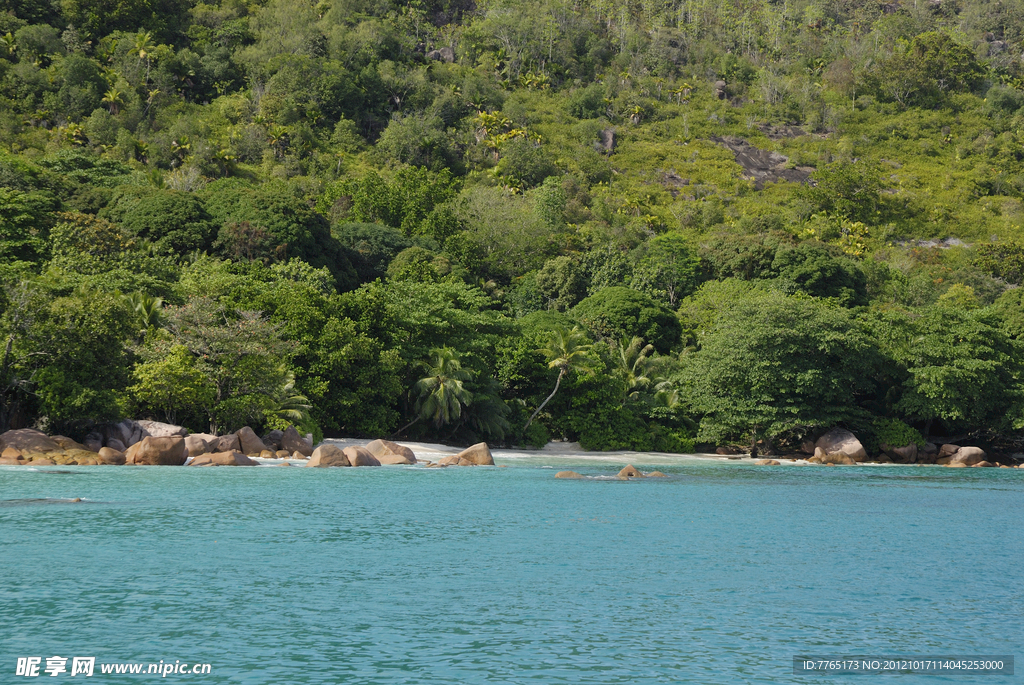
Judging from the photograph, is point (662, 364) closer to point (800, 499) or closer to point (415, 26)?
point (800, 499)

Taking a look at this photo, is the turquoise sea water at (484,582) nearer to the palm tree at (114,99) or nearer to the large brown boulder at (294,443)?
the large brown boulder at (294,443)

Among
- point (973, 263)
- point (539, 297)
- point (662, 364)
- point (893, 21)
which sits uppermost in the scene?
point (893, 21)

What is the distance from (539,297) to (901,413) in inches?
1190

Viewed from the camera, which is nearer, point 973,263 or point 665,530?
point 665,530

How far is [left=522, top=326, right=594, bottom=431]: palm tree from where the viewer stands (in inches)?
1994

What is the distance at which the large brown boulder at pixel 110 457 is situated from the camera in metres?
31.2

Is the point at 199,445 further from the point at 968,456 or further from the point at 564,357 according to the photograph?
the point at 968,456

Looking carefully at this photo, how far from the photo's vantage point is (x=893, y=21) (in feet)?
603

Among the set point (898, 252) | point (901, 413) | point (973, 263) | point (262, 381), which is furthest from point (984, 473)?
point (898, 252)

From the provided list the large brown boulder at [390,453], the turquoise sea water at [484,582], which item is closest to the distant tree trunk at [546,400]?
the large brown boulder at [390,453]

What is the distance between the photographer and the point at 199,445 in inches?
1321

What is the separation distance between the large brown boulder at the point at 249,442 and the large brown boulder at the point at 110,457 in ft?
16.5

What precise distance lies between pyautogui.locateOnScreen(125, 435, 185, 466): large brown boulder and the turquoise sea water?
188 inches

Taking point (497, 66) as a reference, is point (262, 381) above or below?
below
